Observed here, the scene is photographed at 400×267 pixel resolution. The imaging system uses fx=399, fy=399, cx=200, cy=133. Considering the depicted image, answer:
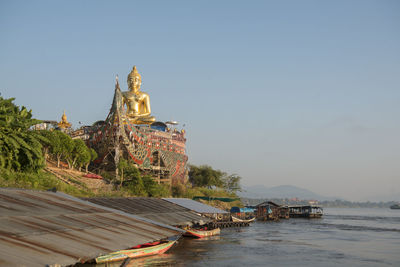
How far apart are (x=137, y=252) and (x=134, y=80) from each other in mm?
39076

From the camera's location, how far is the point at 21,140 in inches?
1016

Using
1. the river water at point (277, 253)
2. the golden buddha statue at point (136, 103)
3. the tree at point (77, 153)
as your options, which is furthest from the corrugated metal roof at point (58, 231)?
the golden buddha statue at point (136, 103)

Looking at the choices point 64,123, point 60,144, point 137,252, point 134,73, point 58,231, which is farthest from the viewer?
point 64,123

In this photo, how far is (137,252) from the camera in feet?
68.9

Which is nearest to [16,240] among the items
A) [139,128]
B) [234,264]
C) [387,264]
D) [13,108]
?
[234,264]

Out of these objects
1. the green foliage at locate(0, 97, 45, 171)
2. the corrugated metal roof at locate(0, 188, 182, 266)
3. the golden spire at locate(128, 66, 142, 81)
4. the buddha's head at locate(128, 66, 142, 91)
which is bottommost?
the corrugated metal roof at locate(0, 188, 182, 266)

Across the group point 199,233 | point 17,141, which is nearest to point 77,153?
point 17,141

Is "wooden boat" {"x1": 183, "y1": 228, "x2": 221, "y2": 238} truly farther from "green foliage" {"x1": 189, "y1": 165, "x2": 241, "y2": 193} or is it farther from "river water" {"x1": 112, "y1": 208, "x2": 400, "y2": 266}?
"green foliage" {"x1": 189, "y1": 165, "x2": 241, "y2": 193}

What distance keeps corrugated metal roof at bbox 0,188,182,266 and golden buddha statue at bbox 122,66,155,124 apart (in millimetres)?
38670

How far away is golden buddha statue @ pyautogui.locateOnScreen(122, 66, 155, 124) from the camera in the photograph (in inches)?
2174

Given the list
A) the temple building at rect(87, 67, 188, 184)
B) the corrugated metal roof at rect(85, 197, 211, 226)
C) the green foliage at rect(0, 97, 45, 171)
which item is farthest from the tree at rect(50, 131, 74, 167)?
the corrugated metal roof at rect(85, 197, 211, 226)

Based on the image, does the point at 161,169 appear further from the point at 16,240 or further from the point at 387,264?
the point at 16,240

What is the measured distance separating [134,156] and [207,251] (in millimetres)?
23340

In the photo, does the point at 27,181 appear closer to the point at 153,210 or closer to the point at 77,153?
the point at 153,210
